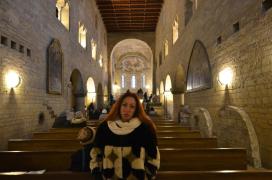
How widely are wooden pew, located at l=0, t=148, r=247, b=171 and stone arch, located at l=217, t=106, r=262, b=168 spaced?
0.82 metres

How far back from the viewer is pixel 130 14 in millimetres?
21328

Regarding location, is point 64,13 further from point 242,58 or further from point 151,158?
point 151,158

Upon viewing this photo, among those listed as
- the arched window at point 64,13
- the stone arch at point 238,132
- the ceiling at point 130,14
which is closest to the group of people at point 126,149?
the stone arch at point 238,132

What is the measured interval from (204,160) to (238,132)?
1966 millimetres

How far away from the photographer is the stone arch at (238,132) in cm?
497

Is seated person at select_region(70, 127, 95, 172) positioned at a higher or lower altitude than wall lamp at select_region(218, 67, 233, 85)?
lower

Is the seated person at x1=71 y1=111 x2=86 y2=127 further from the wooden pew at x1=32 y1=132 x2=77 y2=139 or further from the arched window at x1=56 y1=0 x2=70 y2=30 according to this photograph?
the arched window at x1=56 y1=0 x2=70 y2=30

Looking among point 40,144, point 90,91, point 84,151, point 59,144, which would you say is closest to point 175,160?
point 84,151

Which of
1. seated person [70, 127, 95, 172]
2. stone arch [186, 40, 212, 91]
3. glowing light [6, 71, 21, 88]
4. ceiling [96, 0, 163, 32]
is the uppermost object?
ceiling [96, 0, 163, 32]

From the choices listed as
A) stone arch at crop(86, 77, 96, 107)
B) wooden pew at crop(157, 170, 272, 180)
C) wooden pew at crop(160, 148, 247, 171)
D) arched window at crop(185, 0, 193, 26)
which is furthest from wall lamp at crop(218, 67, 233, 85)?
stone arch at crop(86, 77, 96, 107)

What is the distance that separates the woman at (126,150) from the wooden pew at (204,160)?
1.78 metres

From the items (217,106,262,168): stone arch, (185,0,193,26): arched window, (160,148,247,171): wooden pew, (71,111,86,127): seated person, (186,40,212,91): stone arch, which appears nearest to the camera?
(160,148,247,171): wooden pew

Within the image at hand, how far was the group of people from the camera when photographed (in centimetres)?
251

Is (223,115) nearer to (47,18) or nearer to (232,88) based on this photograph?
(232,88)
